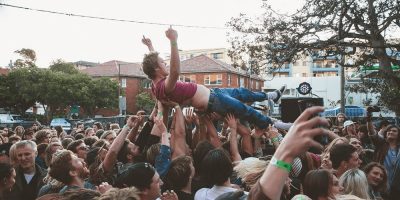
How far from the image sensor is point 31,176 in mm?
5129

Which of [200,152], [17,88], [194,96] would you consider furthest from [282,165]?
[17,88]

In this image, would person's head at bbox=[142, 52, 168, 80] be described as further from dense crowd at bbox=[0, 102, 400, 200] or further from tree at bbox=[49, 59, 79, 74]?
tree at bbox=[49, 59, 79, 74]

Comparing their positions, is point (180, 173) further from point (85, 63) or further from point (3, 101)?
point (85, 63)

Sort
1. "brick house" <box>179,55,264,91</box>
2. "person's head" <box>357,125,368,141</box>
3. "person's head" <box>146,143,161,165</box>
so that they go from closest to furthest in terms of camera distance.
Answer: "person's head" <box>146,143,161,165</box> < "person's head" <box>357,125,368,141</box> < "brick house" <box>179,55,264,91</box>

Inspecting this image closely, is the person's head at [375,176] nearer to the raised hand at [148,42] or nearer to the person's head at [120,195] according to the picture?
the raised hand at [148,42]

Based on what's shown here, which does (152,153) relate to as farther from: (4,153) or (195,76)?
(195,76)

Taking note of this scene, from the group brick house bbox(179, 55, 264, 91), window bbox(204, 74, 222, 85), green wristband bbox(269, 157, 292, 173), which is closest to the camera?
green wristband bbox(269, 157, 292, 173)

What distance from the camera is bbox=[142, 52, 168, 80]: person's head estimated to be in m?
4.79

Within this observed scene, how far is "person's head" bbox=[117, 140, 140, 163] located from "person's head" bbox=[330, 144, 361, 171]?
7.47 feet

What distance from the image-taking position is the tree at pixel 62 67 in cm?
5612

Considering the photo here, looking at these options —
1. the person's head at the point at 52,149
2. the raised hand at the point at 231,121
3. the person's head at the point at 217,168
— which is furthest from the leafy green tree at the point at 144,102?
the person's head at the point at 217,168

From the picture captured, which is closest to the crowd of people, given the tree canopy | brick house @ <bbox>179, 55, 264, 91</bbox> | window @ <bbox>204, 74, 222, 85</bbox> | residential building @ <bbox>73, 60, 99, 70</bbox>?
the tree canopy

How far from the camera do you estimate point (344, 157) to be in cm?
454

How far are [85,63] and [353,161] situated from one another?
93935mm
